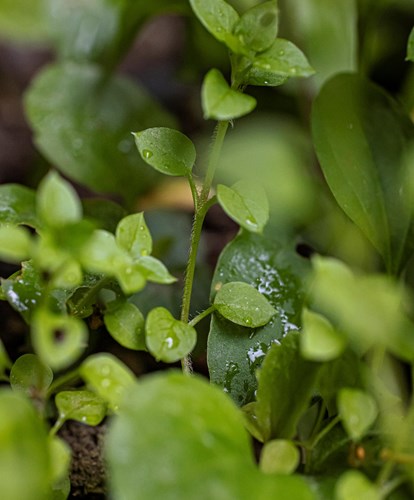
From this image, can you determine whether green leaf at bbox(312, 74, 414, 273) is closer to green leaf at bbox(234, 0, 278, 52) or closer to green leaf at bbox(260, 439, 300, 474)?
green leaf at bbox(234, 0, 278, 52)

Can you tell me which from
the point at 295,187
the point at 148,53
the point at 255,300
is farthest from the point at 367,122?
the point at 148,53

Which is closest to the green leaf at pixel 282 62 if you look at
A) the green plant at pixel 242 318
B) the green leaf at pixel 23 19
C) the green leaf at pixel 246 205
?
the green plant at pixel 242 318

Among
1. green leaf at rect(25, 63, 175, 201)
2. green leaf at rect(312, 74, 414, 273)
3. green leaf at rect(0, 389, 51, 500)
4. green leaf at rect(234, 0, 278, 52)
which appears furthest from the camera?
green leaf at rect(25, 63, 175, 201)

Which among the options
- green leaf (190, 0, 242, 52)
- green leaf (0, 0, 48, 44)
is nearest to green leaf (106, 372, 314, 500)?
green leaf (190, 0, 242, 52)

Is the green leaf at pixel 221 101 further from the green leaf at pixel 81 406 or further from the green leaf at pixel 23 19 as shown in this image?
the green leaf at pixel 23 19

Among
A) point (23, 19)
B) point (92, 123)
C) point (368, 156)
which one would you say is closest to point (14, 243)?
point (368, 156)

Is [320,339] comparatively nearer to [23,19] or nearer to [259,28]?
[259,28]
